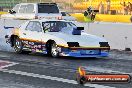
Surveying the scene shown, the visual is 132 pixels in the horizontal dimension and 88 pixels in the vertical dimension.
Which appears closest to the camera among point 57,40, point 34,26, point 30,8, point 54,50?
point 57,40

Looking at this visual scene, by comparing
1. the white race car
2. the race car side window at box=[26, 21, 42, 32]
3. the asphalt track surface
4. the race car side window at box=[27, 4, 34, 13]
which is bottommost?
the asphalt track surface

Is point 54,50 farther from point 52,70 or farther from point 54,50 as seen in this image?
point 52,70

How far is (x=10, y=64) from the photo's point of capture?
12086 millimetres

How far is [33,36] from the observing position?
1498cm

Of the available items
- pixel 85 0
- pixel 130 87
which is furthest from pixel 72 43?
pixel 85 0

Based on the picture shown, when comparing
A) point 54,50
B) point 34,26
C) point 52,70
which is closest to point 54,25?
point 34,26

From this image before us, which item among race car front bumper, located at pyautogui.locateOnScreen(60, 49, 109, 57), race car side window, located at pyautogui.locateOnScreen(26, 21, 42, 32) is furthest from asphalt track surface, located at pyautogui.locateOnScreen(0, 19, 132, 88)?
race car side window, located at pyautogui.locateOnScreen(26, 21, 42, 32)

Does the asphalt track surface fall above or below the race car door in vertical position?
below

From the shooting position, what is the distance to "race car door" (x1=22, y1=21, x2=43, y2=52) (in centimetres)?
1467

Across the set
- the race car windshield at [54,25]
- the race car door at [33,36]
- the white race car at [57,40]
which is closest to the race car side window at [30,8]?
the white race car at [57,40]

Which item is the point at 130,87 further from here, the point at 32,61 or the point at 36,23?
the point at 36,23

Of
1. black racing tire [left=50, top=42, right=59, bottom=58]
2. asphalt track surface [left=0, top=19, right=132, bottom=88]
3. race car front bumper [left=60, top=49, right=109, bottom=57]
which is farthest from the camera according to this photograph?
black racing tire [left=50, top=42, right=59, bottom=58]

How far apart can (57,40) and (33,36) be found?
4.71 feet

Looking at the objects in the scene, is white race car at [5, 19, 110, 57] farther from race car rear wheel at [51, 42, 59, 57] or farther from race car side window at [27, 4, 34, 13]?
race car side window at [27, 4, 34, 13]
